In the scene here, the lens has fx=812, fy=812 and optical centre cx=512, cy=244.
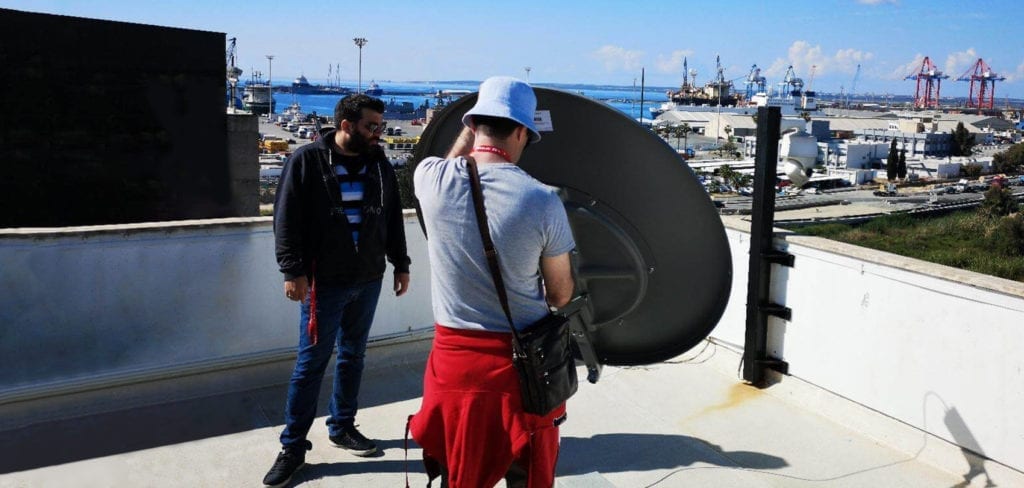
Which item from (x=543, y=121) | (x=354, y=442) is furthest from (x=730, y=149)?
(x=543, y=121)

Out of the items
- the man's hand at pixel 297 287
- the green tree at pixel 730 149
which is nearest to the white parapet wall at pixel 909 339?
the man's hand at pixel 297 287

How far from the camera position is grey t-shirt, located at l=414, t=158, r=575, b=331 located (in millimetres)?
1931

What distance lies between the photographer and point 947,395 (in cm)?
343

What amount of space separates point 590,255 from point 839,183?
83.9 m

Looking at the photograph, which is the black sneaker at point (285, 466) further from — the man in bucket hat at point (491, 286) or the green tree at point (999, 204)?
the green tree at point (999, 204)

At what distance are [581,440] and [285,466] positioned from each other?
130 cm

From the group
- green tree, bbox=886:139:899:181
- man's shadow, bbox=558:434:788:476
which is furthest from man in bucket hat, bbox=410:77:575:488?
green tree, bbox=886:139:899:181

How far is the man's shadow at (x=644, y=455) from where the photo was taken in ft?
11.3

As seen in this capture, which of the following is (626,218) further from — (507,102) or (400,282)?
(400,282)

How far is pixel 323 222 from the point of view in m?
3.14

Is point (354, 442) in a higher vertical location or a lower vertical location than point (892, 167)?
lower

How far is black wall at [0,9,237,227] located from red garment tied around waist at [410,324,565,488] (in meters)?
→ 13.4

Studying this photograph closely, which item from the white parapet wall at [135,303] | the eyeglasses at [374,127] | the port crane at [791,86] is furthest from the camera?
the port crane at [791,86]

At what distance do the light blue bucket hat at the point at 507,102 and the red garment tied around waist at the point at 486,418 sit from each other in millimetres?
547
